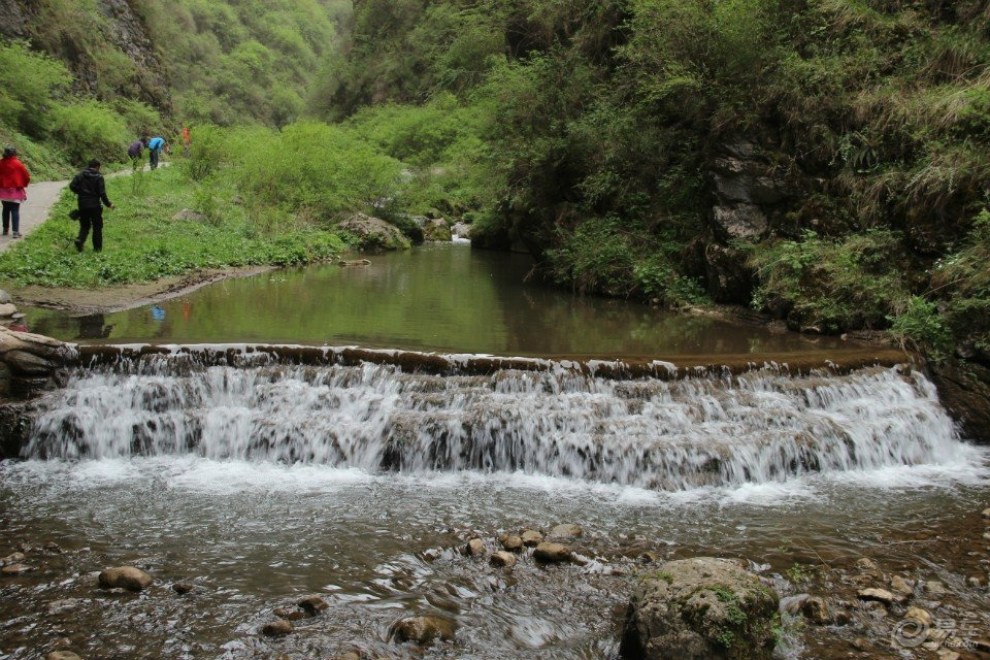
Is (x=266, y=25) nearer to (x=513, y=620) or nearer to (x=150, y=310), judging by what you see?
(x=150, y=310)

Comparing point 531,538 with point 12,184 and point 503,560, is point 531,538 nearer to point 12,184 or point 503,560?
point 503,560

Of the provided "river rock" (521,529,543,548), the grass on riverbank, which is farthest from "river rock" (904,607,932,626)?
the grass on riverbank

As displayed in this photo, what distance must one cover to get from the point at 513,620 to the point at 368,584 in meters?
1.14

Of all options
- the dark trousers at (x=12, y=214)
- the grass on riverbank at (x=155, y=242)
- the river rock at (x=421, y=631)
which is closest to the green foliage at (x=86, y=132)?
the grass on riverbank at (x=155, y=242)

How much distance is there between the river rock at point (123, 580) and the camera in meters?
5.12

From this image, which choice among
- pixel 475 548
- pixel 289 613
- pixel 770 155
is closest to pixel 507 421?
pixel 475 548

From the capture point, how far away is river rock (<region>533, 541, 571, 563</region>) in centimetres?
576

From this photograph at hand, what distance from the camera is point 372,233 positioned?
23.7 meters

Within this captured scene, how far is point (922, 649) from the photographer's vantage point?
4.63 meters

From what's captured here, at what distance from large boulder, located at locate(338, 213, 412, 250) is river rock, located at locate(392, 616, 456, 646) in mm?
19540

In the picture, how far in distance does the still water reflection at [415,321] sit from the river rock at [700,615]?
17.0 feet

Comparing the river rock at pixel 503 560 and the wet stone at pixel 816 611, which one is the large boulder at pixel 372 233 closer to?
the river rock at pixel 503 560

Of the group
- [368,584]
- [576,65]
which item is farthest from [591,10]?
[368,584]

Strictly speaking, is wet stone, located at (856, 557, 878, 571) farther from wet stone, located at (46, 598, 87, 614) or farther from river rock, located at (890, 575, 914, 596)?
wet stone, located at (46, 598, 87, 614)
